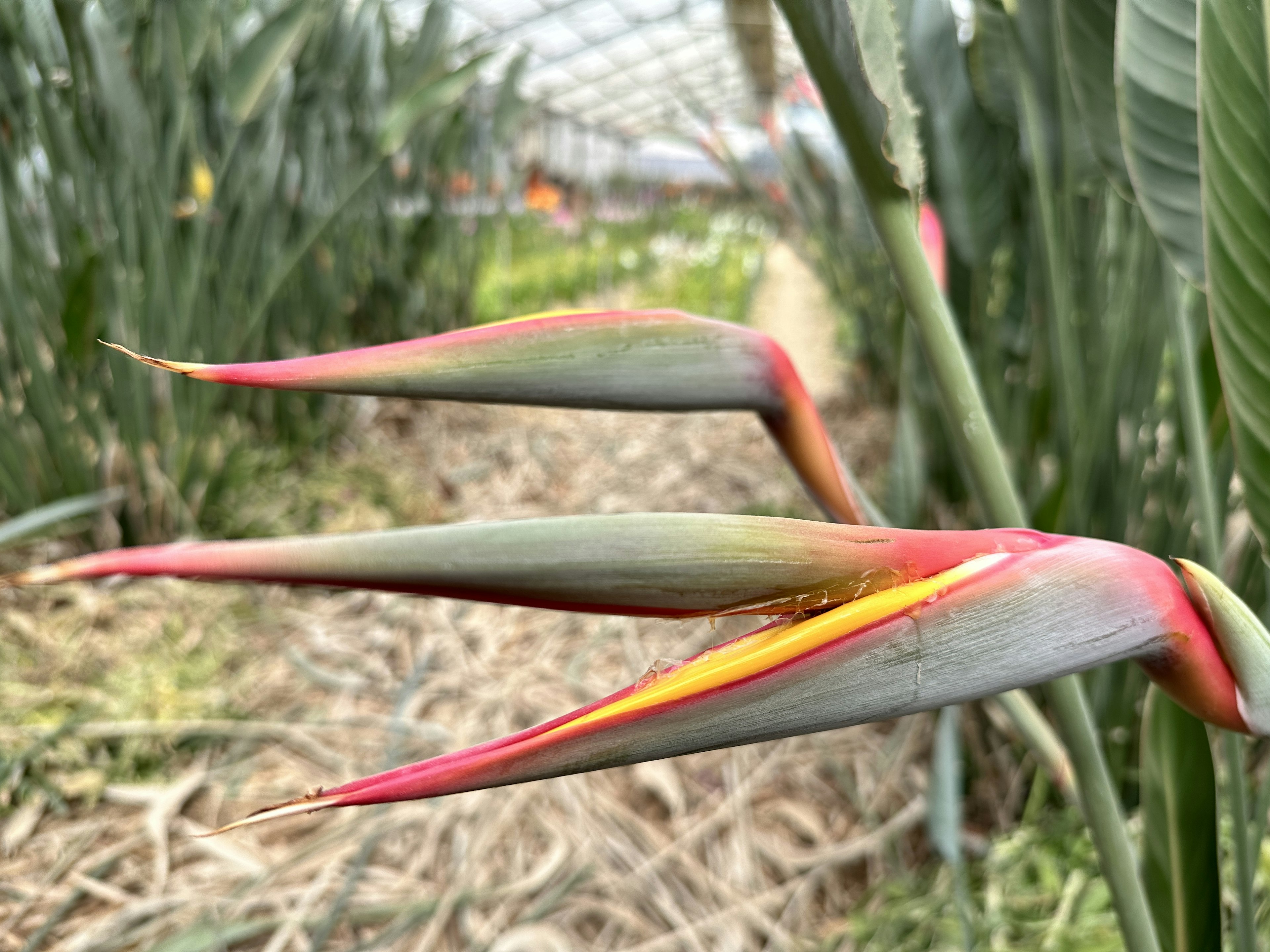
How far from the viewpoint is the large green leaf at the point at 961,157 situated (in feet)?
A: 1.65

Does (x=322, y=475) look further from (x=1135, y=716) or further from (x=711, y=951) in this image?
(x=1135, y=716)

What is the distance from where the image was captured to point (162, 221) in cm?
78

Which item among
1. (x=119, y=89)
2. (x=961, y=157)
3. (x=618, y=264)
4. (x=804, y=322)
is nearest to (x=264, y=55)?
(x=119, y=89)

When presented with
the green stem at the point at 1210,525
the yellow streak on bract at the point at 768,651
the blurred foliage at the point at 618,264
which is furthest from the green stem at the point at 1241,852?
the blurred foliage at the point at 618,264

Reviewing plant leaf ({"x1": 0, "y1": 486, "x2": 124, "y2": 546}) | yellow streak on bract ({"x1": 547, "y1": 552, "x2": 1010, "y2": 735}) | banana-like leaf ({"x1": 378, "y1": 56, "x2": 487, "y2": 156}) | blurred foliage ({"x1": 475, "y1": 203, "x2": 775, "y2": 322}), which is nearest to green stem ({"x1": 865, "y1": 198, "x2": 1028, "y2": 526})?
yellow streak on bract ({"x1": 547, "y1": 552, "x2": 1010, "y2": 735})

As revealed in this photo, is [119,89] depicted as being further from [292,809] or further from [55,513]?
[292,809]

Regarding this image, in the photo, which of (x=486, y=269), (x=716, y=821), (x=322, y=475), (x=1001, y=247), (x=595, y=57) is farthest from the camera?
(x=595, y=57)

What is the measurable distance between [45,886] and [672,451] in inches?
49.4

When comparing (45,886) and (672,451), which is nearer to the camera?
(45,886)

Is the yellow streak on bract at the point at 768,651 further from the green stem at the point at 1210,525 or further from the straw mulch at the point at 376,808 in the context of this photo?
the straw mulch at the point at 376,808

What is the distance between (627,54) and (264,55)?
359 inches

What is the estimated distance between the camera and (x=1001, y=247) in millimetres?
769

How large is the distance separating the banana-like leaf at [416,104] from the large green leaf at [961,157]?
58 centimetres

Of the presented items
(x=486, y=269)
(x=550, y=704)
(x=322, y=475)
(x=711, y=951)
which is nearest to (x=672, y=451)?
(x=322, y=475)
